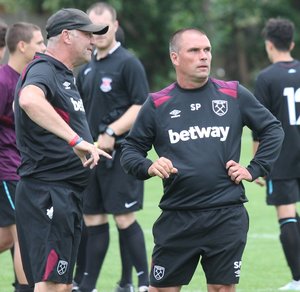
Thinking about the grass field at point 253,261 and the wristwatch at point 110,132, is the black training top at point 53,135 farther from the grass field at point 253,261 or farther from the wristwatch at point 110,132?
the grass field at point 253,261

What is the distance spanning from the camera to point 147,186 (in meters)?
16.1

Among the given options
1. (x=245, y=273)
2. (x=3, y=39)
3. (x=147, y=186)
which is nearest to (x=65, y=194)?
(x=3, y=39)

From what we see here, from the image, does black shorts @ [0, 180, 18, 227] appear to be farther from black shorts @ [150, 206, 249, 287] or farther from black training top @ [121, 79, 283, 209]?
black shorts @ [150, 206, 249, 287]

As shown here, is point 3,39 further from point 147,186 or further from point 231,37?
point 231,37

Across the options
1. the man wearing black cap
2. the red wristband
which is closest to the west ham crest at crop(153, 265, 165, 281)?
the man wearing black cap

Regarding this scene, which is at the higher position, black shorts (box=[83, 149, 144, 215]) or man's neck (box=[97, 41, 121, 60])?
man's neck (box=[97, 41, 121, 60])

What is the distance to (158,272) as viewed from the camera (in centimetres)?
604

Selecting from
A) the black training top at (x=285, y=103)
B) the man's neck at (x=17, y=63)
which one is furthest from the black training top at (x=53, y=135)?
the black training top at (x=285, y=103)

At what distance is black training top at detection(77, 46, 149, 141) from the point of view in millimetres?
8328

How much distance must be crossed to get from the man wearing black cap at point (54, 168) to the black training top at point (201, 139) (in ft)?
1.32

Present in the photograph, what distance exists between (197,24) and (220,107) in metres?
28.9

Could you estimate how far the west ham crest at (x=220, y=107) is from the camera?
19.6ft

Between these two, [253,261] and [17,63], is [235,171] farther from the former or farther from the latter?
[253,261]

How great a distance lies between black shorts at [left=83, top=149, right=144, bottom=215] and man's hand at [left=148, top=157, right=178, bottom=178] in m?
2.52
